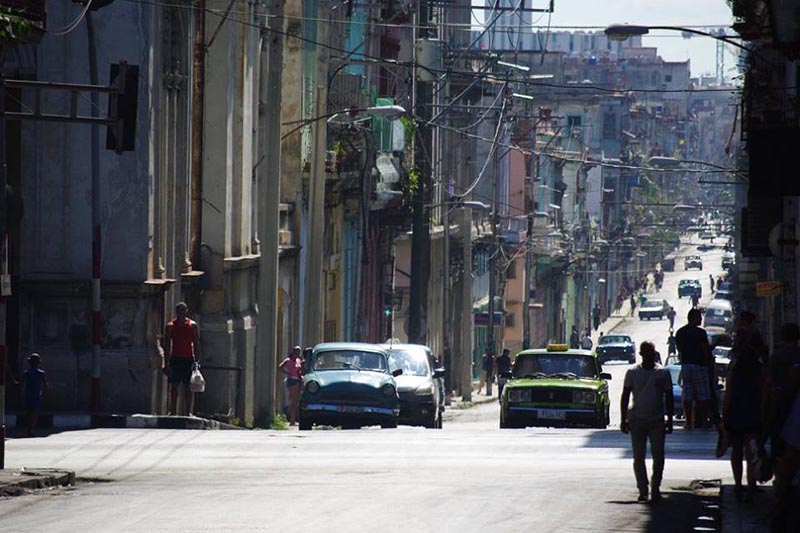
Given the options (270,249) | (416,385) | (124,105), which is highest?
(124,105)

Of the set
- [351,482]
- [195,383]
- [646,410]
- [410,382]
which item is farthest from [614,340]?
[646,410]

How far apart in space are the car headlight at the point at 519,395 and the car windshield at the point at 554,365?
1.00 meters

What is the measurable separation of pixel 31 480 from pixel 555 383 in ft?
→ 51.8

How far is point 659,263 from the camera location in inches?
7367

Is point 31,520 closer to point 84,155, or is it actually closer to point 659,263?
point 84,155

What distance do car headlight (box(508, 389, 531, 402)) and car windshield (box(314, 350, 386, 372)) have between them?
2180 mm

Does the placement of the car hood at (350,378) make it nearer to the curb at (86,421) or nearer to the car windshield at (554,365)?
the car windshield at (554,365)

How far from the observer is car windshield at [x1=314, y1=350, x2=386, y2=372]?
1346 inches

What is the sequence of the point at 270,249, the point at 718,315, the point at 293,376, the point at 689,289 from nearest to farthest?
the point at 270,249 < the point at 293,376 < the point at 718,315 < the point at 689,289

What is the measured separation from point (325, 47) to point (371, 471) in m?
31.8

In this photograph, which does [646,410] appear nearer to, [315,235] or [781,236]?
[781,236]

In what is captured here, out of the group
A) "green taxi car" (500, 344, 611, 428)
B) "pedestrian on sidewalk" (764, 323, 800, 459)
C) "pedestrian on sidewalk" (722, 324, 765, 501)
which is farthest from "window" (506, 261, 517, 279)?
"pedestrian on sidewalk" (764, 323, 800, 459)

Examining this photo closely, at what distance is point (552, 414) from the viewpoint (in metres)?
34.4

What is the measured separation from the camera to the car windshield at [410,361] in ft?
121
